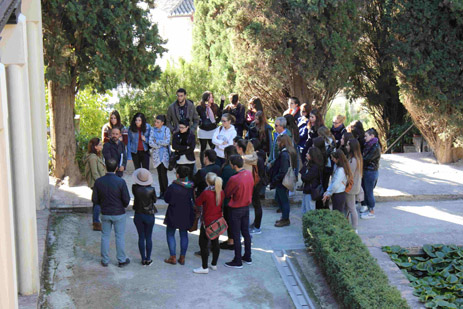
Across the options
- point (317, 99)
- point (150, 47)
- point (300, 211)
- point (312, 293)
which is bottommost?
point (312, 293)

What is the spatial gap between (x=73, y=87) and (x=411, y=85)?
7339mm

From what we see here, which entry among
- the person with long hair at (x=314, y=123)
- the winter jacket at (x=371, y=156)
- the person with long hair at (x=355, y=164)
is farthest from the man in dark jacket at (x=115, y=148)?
the winter jacket at (x=371, y=156)

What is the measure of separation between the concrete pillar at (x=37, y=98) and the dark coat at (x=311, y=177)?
461 centimetres

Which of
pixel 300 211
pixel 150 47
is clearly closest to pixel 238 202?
pixel 300 211

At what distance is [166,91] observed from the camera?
16.3m

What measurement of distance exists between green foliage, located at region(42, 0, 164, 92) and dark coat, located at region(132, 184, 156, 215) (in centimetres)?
417

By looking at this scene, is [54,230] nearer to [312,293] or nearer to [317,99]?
[312,293]

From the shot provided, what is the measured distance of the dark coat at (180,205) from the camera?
29.6 ft

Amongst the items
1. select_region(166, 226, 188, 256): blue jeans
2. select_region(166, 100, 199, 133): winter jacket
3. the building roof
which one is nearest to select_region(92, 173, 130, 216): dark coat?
select_region(166, 226, 188, 256): blue jeans

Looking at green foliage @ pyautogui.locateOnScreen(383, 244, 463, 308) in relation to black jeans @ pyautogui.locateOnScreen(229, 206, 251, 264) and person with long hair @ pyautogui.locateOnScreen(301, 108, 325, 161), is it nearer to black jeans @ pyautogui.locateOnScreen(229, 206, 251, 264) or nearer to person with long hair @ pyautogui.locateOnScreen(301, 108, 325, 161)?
black jeans @ pyautogui.locateOnScreen(229, 206, 251, 264)

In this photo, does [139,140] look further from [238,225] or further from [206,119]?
[238,225]

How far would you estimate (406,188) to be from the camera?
13227 millimetres

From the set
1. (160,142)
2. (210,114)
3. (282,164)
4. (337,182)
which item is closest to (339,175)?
(337,182)

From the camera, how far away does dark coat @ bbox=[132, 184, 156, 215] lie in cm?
900
